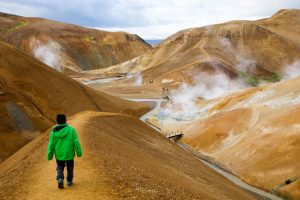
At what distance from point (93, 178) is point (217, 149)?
125ft

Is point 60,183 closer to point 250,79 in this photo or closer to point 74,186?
point 74,186

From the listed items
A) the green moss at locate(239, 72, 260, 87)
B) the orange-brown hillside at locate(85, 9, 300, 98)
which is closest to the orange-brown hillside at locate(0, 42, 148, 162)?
the orange-brown hillside at locate(85, 9, 300, 98)

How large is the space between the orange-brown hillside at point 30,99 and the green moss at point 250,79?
62.0 meters

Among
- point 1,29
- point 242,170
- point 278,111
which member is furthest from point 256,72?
point 1,29

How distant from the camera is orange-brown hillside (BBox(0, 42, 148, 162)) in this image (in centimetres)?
3941

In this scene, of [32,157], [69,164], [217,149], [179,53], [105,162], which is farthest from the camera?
[179,53]

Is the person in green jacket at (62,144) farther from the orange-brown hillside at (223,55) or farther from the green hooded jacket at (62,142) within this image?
the orange-brown hillside at (223,55)

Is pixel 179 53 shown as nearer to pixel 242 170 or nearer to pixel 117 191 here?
pixel 242 170

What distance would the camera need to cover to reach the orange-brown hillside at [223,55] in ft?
410

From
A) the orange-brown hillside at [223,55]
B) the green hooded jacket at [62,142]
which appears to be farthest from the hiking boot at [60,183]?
the orange-brown hillside at [223,55]

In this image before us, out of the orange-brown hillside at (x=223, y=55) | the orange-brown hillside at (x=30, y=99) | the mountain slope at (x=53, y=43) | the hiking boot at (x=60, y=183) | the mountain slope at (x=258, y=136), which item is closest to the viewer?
the hiking boot at (x=60, y=183)

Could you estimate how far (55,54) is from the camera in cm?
17612

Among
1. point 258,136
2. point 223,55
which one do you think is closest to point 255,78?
point 223,55

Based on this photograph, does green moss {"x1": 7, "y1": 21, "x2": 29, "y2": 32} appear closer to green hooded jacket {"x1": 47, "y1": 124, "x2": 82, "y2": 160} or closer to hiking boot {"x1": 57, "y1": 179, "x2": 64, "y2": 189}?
green hooded jacket {"x1": 47, "y1": 124, "x2": 82, "y2": 160}
